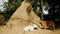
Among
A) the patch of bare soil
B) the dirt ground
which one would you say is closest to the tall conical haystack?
the patch of bare soil

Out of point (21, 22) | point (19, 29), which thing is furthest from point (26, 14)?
point (19, 29)

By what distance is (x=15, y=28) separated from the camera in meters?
6.19

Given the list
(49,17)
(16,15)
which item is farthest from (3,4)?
(16,15)

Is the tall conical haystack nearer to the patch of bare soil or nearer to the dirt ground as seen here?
the patch of bare soil

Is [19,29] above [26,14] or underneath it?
underneath

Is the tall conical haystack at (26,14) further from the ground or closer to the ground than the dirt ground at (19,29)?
further from the ground

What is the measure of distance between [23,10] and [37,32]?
1.11 metres

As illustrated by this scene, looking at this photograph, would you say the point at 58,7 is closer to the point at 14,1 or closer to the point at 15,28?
the point at 14,1

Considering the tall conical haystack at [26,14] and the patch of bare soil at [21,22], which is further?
the tall conical haystack at [26,14]

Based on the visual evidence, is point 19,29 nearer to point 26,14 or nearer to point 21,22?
point 21,22

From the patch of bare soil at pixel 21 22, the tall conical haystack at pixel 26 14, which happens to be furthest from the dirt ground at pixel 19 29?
the tall conical haystack at pixel 26 14

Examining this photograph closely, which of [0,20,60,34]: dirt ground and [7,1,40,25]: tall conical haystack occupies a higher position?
[7,1,40,25]: tall conical haystack

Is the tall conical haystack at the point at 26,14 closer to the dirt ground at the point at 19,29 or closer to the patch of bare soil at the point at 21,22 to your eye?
the patch of bare soil at the point at 21,22

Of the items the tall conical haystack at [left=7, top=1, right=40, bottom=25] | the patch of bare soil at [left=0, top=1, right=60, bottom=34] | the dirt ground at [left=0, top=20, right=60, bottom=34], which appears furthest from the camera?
the tall conical haystack at [left=7, top=1, right=40, bottom=25]
